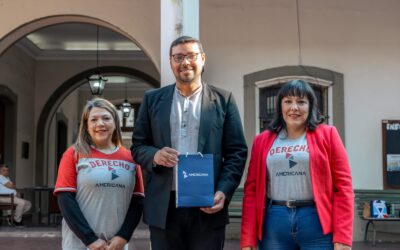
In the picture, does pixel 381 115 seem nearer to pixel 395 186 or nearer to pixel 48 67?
pixel 395 186

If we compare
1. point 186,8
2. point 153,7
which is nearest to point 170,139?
point 186,8

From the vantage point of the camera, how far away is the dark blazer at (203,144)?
3.00m

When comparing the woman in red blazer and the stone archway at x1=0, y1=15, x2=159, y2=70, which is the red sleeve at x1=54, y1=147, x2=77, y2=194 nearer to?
the woman in red blazer

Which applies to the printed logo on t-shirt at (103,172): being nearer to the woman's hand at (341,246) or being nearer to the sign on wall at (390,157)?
the woman's hand at (341,246)

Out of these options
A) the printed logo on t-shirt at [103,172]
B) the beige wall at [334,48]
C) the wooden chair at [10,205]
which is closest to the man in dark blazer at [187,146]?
the printed logo on t-shirt at [103,172]

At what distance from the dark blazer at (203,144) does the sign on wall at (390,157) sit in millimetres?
6338

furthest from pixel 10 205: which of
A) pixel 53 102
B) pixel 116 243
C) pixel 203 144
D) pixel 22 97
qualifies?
pixel 203 144

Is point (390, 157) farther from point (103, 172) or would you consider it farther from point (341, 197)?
point (103, 172)

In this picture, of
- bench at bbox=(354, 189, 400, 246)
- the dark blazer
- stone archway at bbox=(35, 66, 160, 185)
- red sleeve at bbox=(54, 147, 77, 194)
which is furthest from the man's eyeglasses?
stone archway at bbox=(35, 66, 160, 185)

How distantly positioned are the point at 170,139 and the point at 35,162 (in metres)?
12.7

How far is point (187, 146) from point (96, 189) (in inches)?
21.4

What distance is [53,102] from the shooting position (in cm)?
1530

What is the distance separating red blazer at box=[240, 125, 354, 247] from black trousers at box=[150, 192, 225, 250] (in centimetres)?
26

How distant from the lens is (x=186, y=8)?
5203 mm
